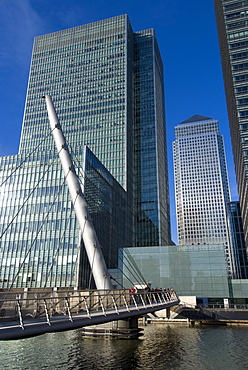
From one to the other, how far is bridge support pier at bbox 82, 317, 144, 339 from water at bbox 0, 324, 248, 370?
1.59 ft

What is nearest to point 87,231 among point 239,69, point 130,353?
point 130,353

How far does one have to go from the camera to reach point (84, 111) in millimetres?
113312

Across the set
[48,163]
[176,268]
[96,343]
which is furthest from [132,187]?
[96,343]

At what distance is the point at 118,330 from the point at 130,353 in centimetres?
485

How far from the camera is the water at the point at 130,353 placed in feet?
63.7

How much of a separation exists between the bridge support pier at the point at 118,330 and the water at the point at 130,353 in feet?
1.59

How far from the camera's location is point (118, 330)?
90.2 feet

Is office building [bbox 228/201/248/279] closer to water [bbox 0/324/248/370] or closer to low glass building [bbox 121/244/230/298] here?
low glass building [bbox 121/244/230/298]

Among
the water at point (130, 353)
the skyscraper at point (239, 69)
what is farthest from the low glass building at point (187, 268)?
the skyscraper at point (239, 69)

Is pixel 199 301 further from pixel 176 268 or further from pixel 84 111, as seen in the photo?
pixel 84 111

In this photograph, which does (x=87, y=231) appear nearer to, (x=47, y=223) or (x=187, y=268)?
(x=187, y=268)

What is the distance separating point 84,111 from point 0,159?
48.3m

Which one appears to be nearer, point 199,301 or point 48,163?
point 199,301

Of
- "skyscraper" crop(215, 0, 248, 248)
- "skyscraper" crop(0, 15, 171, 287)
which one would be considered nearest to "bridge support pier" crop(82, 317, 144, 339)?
"skyscraper" crop(0, 15, 171, 287)
